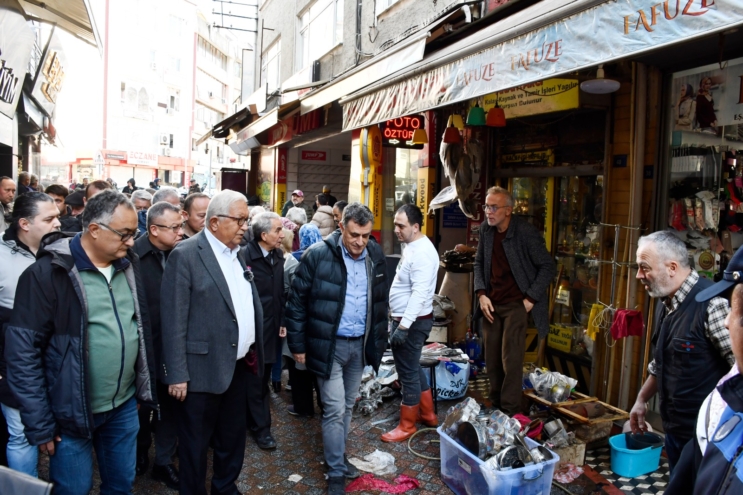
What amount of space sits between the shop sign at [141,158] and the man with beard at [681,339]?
45.0m

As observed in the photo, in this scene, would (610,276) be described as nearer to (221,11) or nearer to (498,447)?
(498,447)

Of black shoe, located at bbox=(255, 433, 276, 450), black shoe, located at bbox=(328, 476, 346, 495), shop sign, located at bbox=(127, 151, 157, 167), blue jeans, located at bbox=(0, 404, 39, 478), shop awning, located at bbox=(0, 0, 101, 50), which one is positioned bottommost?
black shoe, located at bbox=(255, 433, 276, 450)

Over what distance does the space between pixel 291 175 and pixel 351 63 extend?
561 cm

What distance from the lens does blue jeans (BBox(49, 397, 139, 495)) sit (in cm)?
268

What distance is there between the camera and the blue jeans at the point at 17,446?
117 inches

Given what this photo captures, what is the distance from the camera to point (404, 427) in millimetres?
4852

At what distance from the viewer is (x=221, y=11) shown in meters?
19.7

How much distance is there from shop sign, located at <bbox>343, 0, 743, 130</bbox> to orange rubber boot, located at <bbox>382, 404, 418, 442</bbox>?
2.57 meters

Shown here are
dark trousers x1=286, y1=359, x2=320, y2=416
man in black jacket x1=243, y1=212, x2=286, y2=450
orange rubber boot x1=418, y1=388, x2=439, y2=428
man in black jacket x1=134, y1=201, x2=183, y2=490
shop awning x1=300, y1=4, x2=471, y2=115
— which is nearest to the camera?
man in black jacket x1=134, y1=201, x2=183, y2=490

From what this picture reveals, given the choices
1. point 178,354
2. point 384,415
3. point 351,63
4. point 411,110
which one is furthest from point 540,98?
point 351,63

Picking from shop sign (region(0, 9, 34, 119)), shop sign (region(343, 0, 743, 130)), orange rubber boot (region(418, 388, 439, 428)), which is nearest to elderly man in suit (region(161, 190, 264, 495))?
shop sign (region(343, 0, 743, 130))

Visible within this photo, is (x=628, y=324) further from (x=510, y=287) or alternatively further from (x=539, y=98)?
(x=539, y=98)

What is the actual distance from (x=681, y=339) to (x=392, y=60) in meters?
4.02

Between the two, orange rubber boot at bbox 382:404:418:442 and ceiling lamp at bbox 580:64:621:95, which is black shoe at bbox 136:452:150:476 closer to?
orange rubber boot at bbox 382:404:418:442
